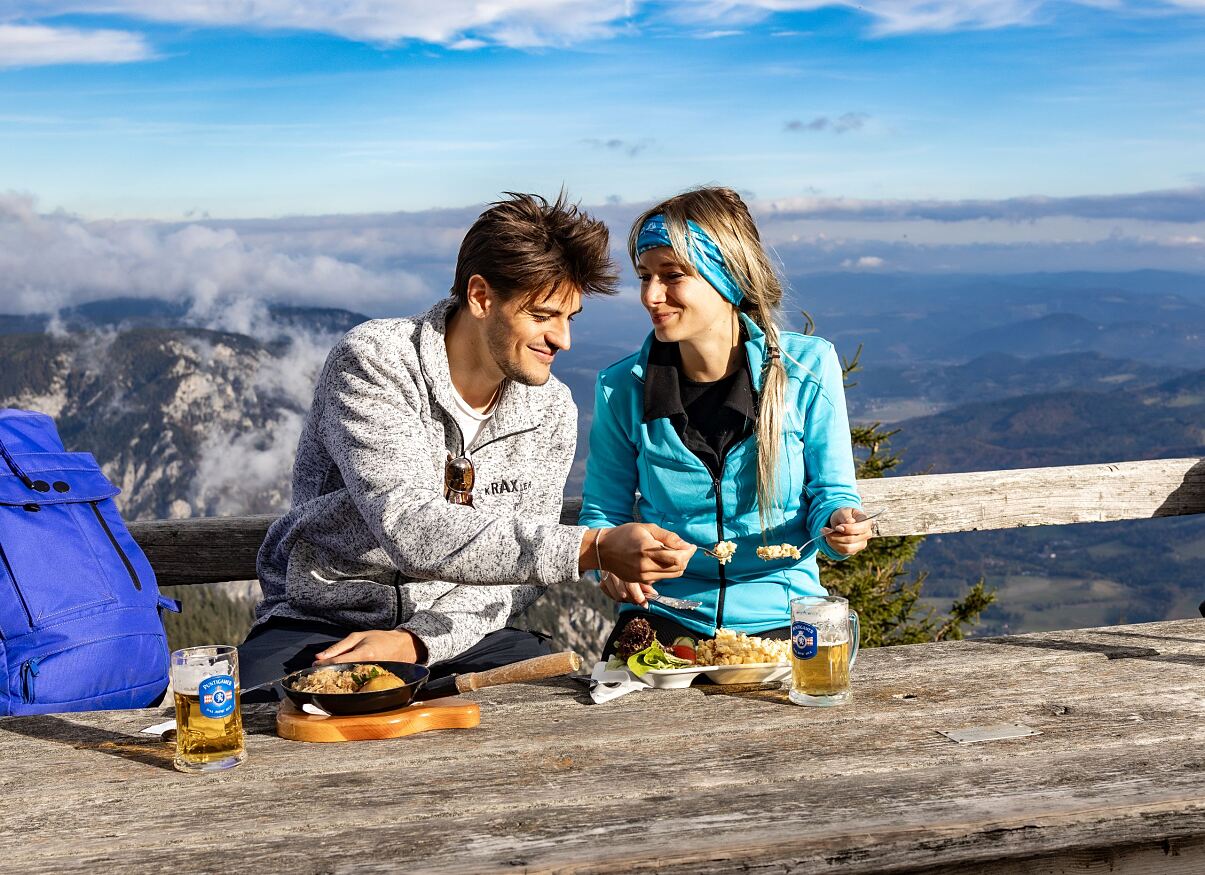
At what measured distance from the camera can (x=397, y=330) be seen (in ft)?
11.5

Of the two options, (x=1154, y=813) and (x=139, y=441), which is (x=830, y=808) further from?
(x=139, y=441)

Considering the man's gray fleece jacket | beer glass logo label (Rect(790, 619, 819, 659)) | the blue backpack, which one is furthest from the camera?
the man's gray fleece jacket

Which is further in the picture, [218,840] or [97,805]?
[97,805]

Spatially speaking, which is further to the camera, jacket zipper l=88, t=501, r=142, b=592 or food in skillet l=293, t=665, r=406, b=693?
jacket zipper l=88, t=501, r=142, b=592

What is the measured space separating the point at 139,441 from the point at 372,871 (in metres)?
131

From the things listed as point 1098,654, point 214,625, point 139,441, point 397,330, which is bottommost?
point 139,441

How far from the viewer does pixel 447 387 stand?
3.50 meters

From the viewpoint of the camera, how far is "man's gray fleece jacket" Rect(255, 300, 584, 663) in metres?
3.25

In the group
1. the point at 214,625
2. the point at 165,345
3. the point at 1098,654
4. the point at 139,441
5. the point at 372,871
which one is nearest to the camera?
the point at 372,871

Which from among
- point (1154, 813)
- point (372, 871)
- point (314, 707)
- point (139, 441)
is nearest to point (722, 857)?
point (372, 871)

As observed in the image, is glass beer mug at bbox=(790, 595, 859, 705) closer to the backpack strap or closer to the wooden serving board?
the wooden serving board

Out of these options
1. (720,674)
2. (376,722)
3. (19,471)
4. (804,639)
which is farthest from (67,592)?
(804,639)

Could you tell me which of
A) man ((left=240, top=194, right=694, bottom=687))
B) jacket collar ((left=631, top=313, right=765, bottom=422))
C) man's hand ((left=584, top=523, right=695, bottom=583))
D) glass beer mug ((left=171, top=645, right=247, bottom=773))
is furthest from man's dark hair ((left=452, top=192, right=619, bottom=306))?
glass beer mug ((left=171, top=645, right=247, bottom=773))

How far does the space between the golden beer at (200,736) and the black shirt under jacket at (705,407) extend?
5.74 ft
